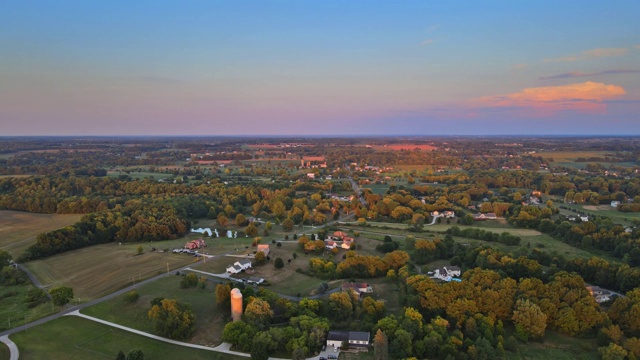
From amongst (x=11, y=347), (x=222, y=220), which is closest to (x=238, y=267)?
(x=11, y=347)

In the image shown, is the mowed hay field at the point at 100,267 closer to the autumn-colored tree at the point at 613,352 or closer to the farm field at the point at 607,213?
the autumn-colored tree at the point at 613,352

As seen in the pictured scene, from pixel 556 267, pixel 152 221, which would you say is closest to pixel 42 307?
pixel 152 221

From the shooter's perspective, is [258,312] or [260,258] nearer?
[258,312]

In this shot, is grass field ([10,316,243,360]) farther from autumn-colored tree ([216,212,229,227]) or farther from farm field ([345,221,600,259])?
farm field ([345,221,600,259])

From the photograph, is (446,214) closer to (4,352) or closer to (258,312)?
(258,312)

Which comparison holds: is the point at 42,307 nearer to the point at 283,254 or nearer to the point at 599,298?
the point at 283,254
